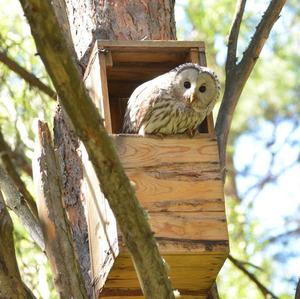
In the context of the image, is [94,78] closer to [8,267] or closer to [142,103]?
[142,103]

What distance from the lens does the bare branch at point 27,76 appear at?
634 centimetres

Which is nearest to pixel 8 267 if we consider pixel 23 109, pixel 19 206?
pixel 19 206

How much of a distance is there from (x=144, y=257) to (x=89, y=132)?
21.1 inches

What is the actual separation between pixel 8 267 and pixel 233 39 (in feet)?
6.40

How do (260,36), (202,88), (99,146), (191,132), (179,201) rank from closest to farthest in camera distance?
(99,146) < (179,201) < (191,132) < (202,88) < (260,36)

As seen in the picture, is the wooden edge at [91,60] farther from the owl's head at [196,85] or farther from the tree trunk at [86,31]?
the owl's head at [196,85]

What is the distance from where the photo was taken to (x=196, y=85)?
5.48 meters

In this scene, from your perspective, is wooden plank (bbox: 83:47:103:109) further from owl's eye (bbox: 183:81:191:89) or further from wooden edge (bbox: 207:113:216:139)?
wooden edge (bbox: 207:113:216:139)

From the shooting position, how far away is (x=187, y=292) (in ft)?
17.7

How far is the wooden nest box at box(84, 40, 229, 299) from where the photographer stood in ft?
16.4

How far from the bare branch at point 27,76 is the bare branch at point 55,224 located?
130 cm

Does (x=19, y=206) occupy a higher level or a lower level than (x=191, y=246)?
higher

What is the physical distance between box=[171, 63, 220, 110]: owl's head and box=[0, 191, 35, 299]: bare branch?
1.18 metres

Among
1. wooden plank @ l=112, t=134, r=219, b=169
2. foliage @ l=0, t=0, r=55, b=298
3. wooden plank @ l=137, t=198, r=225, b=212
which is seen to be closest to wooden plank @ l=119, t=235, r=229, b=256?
wooden plank @ l=137, t=198, r=225, b=212
